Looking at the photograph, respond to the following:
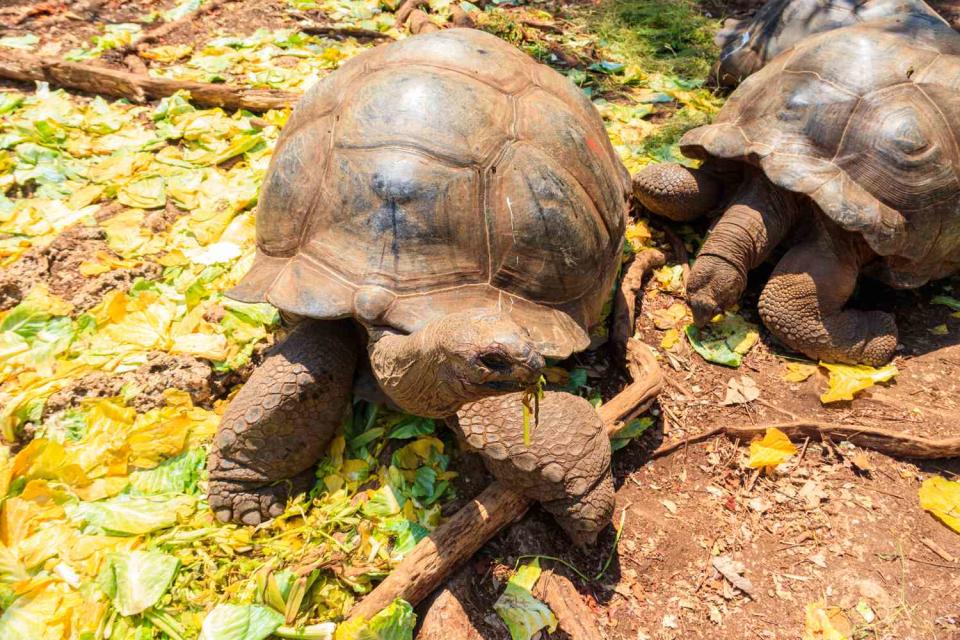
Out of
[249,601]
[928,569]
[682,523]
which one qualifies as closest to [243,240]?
[249,601]

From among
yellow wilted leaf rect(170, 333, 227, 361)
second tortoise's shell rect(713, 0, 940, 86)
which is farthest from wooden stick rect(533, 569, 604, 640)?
second tortoise's shell rect(713, 0, 940, 86)

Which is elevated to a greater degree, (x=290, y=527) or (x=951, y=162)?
(x=951, y=162)

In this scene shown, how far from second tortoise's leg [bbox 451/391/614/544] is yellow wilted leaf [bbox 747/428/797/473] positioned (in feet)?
2.96

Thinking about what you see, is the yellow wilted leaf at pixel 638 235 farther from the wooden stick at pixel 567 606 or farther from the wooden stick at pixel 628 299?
the wooden stick at pixel 567 606

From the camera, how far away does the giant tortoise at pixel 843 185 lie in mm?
3093

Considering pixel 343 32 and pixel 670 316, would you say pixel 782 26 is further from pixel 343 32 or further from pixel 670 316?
pixel 343 32

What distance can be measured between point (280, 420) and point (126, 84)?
4.03 meters

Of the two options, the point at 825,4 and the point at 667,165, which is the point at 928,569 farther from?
the point at 825,4

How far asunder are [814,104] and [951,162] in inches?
29.5

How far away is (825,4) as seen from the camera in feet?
15.0

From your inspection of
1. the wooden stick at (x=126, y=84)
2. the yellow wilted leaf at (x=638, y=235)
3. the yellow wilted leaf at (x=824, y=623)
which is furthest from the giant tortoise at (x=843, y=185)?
the wooden stick at (x=126, y=84)

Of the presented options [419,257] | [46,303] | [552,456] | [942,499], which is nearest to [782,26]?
[942,499]

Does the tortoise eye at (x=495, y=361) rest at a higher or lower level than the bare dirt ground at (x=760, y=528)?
higher

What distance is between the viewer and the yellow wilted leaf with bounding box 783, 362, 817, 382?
3.20 m
